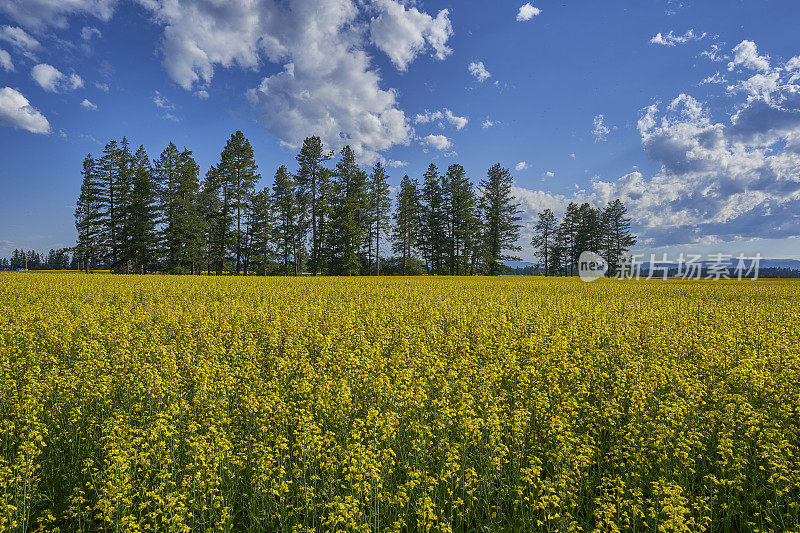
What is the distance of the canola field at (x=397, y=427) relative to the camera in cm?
318

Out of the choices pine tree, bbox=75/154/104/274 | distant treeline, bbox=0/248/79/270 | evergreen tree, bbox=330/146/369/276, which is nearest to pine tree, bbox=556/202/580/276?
evergreen tree, bbox=330/146/369/276

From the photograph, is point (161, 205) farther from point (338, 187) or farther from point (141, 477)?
point (141, 477)

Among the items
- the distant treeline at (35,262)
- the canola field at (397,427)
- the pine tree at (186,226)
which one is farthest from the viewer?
the distant treeline at (35,262)

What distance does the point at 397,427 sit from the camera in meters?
4.55

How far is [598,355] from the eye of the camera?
7348 mm

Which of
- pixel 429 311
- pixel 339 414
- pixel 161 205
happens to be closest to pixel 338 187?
pixel 161 205

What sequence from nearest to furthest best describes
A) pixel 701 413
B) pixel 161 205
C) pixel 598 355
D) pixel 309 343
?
1. pixel 701 413
2. pixel 598 355
3. pixel 309 343
4. pixel 161 205

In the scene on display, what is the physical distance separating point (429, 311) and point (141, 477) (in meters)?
9.62

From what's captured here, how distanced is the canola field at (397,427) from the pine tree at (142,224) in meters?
43.4

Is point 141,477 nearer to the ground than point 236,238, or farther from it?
nearer to the ground

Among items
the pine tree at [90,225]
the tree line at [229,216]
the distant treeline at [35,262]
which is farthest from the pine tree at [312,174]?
the distant treeline at [35,262]

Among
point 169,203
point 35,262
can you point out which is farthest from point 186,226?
point 35,262

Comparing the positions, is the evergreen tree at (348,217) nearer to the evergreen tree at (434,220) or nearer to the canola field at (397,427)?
the evergreen tree at (434,220)

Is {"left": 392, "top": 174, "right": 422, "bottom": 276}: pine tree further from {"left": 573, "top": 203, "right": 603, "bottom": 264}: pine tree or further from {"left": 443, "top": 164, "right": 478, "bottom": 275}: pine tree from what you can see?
{"left": 573, "top": 203, "right": 603, "bottom": 264}: pine tree
